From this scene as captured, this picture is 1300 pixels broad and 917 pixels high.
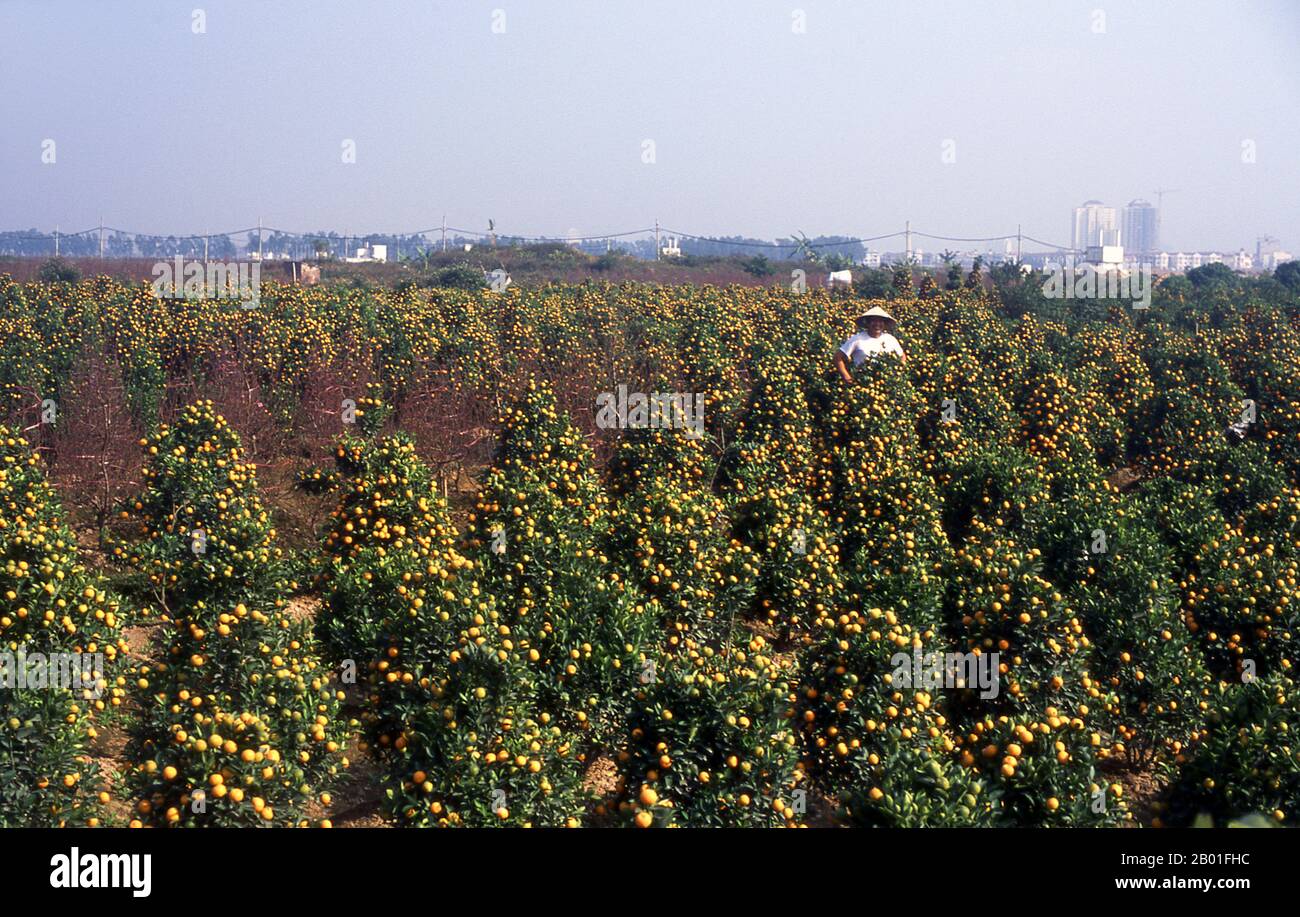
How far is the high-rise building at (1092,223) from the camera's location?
317 feet

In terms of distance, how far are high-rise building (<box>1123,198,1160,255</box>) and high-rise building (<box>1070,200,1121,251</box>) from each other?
1859 millimetres

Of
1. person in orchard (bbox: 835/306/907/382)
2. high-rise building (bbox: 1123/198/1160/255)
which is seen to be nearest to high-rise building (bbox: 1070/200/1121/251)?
high-rise building (bbox: 1123/198/1160/255)

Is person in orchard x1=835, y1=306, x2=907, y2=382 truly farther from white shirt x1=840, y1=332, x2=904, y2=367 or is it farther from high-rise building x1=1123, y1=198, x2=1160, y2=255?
high-rise building x1=1123, y1=198, x2=1160, y2=255

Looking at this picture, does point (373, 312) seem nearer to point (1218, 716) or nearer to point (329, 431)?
point (329, 431)

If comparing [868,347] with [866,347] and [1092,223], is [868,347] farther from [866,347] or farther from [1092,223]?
[1092,223]

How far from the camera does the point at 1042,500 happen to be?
10008mm

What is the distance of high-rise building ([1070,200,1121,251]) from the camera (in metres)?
96.6

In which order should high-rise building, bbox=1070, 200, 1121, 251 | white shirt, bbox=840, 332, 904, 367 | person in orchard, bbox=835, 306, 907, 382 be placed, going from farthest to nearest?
high-rise building, bbox=1070, 200, 1121, 251 < white shirt, bbox=840, 332, 904, 367 < person in orchard, bbox=835, 306, 907, 382

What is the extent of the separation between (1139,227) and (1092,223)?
15.9 ft

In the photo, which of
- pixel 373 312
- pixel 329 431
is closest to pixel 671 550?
pixel 329 431

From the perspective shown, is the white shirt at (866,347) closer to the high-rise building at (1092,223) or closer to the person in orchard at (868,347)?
the person in orchard at (868,347)

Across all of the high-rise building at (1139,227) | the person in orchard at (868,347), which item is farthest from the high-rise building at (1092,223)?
the person in orchard at (868,347)

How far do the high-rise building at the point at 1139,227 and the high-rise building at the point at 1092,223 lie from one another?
1859 mm

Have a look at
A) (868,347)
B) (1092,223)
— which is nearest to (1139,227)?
(1092,223)
